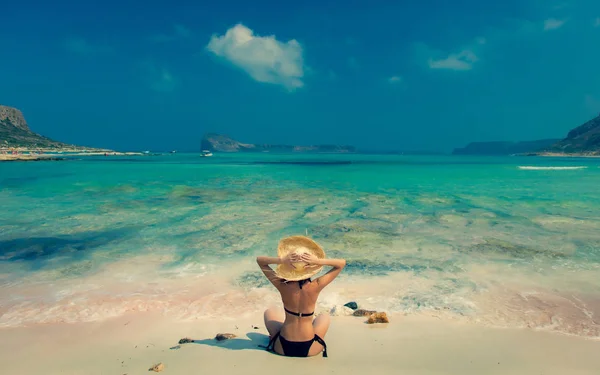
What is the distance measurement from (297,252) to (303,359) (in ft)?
5.76

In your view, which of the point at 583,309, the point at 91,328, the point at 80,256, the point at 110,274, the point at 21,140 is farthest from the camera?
the point at 21,140

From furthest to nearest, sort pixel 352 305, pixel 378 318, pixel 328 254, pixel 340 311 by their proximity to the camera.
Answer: pixel 328 254
pixel 352 305
pixel 340 311
pixel 378 318

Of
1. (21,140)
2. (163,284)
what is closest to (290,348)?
(163,284)

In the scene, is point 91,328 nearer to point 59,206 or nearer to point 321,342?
point 321,342

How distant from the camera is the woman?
5.54 metres

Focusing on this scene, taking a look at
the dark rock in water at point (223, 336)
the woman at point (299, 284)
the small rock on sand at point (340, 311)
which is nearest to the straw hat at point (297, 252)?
the woman at point (299, 284)

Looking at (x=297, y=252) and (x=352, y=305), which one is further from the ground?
A: (x=297, y=252)

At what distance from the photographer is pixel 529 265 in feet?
38.8

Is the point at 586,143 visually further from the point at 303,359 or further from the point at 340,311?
the point at 303,359

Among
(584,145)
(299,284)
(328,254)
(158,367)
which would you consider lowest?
(328,254)

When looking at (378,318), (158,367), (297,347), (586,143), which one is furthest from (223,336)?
(586,143)

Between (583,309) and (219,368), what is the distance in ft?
25.0

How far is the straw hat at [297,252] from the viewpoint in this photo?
18.3ft

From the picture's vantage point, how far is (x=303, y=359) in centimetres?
602
